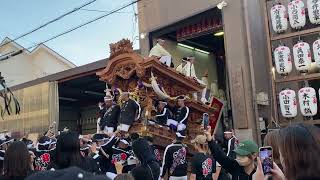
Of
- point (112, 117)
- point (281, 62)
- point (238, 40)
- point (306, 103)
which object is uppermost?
→ point (238, 40)

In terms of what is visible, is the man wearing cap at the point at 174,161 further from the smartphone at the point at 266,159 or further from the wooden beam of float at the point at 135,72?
the smartphone at the point at 266,159

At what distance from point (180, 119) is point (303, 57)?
415 cm

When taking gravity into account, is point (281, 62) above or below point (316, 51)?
A: below

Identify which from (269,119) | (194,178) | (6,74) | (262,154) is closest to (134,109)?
(194,178)

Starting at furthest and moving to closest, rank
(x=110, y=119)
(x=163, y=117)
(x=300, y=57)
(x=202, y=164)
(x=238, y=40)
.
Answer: (x=238, y=40)
(x=300, y=57)
(x=110, y=119)
(x=163, y=117)
(x=202, y=164)

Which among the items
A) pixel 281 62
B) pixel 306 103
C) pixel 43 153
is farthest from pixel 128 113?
pixel 306 103

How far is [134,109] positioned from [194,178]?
3.47 meters

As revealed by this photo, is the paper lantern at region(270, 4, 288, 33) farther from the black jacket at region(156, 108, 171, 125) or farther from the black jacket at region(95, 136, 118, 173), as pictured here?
the black jacket at region(95, 136, 118, 173)

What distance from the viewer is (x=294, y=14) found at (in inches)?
455

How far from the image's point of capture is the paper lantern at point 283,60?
38.1 feet

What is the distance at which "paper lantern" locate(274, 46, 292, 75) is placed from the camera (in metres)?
11.6

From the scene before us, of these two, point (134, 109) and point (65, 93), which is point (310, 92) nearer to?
point (134, 109)

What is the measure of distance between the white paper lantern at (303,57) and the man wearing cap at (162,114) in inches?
163

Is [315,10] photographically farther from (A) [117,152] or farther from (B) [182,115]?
(A) [117,152]
